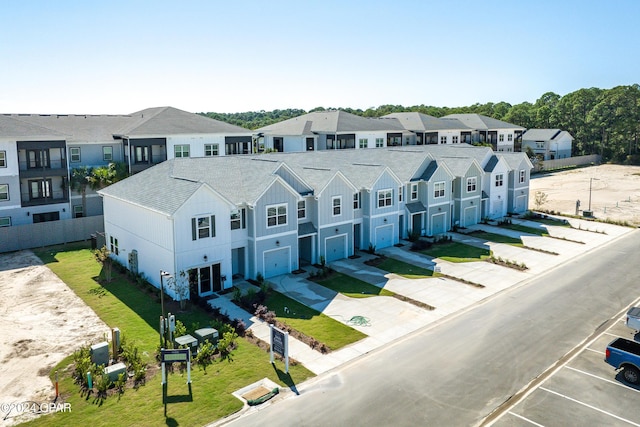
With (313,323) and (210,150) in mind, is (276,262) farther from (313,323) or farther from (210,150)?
(210,150)

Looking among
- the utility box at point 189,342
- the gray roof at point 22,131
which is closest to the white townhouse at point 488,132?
the gray roof at point 22,131

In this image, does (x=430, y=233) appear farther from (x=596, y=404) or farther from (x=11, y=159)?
(x=11, y=159)

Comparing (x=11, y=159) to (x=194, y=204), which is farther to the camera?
(x=11, y=159)

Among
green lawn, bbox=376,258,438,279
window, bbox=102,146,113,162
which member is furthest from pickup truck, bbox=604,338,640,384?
window, bbox=102,146,113,162

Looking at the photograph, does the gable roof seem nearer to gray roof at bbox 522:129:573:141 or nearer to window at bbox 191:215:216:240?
window at bbox 191:215:216:240

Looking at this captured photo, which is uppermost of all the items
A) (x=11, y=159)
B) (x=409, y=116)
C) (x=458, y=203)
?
(x=409, y=116)

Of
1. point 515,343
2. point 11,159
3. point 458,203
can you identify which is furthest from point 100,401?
point 458,203

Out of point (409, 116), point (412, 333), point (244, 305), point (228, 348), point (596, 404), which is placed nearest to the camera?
point (596, 404)
